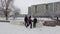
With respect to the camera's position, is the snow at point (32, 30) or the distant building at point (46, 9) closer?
the snow at point (32, 30)

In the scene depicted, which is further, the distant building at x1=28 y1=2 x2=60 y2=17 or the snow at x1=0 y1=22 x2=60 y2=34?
the distant building at x1=28 y1=2 x2=60 y2=17

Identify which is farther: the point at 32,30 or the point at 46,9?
the point at 46,9

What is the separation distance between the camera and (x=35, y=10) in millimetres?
54188

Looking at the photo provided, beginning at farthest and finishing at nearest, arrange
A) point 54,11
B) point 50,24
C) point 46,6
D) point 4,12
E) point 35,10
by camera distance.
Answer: point 35,10 < point 46,6 < point 4,12 < point 54,11 < point 50,24

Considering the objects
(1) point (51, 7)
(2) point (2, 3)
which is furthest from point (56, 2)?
(2) point (2, 3)

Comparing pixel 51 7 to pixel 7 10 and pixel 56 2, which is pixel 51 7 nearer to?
pixel 56 2

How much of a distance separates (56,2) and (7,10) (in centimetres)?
1334

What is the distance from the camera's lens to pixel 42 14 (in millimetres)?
49094

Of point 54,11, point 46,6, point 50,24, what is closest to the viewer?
point 50,24

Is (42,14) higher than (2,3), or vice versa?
(2,3)

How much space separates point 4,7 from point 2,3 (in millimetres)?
1244

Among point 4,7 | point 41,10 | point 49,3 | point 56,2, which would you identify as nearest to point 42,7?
point 41,10

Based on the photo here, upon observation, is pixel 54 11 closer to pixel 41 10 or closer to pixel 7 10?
pixel 41 10

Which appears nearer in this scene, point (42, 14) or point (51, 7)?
point (51, 7)
